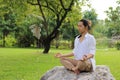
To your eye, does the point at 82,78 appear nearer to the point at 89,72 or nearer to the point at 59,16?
the point at 89,72

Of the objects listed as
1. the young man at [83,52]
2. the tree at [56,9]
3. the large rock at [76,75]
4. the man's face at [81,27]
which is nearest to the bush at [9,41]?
the tree at [56,9]

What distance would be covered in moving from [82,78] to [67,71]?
0.62 m

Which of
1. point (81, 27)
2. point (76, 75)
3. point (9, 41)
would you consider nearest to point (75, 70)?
point (76, 75)

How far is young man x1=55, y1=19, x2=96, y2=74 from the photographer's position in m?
7.04

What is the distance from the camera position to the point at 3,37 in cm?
4550

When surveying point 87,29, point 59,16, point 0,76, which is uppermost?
point 59,16

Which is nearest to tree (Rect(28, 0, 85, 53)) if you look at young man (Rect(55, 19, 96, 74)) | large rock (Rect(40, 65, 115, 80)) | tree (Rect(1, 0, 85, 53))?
tree (Rect(1, 0, 85, 53))

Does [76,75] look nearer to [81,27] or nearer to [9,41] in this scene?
[81,27]

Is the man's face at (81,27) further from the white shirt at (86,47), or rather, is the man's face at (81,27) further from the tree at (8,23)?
the tree at (8,23)

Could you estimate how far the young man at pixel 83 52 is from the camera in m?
7.04

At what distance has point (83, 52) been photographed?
7227 mm

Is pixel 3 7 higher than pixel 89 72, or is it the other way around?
pixel 3 7

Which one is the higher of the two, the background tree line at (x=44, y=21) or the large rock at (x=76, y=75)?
the background tree line at (x=44, y=21)

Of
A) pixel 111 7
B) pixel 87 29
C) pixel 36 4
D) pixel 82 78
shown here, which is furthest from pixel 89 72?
pixel 111 7
